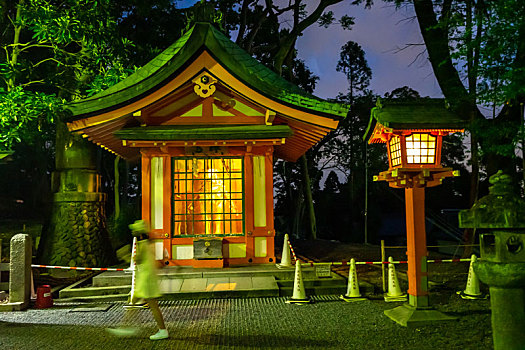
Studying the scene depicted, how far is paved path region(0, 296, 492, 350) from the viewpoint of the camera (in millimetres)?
6582

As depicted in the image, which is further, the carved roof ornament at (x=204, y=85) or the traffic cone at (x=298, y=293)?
the carved roof ornament at (x=204, y=85)

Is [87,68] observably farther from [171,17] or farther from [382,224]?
[382,224]

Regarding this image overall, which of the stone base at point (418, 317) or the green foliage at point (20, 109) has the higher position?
the green foliage at point (20, 109)

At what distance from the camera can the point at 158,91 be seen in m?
11.3

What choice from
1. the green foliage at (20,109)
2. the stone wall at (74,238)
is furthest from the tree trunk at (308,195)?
the green foliage at (20,109)

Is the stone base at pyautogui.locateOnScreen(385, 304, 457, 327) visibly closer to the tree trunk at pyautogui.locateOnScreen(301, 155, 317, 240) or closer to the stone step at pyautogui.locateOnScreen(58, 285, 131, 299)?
the stone step at pyautogui.locateOnScreen(58, 285, 131, 299)

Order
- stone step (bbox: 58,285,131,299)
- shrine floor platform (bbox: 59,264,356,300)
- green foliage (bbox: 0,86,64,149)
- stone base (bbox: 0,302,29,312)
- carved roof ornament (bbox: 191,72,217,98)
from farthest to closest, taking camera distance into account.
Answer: carved roof ornament (bbox: 191,72,217,98), green foliage (bbox: 0,86,64,149), stone step (bbox: 58,285,131,299), shrine floor platform (bbox: 59,264,356,300), stone base (bbox: 0,302,29,312)

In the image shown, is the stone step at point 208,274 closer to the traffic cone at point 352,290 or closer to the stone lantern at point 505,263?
the traffic cone at point 352,290

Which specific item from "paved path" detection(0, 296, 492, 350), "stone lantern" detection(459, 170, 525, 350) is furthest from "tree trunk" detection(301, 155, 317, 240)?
"stone lantern" detection(459, 170, 525, 350)

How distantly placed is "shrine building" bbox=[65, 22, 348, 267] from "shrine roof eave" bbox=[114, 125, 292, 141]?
0.03m

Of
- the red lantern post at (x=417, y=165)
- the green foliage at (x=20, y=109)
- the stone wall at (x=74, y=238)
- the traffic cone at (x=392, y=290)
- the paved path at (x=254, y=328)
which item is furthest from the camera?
Answer: the stone wall at (x=74, y=238)

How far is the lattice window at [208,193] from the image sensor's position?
12.3 meters

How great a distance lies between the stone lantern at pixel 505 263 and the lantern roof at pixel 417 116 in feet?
10.5

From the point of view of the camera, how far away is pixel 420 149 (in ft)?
25.7
